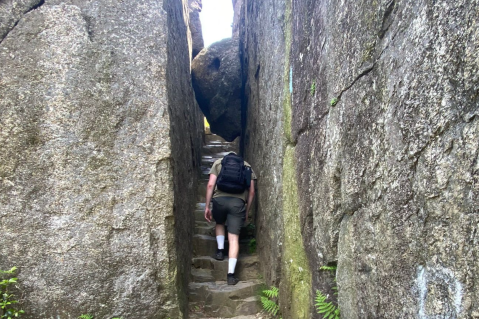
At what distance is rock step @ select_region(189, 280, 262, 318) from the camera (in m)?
4.18

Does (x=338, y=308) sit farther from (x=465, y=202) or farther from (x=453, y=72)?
(x=453, y=72)

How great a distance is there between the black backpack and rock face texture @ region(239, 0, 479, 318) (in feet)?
4.68

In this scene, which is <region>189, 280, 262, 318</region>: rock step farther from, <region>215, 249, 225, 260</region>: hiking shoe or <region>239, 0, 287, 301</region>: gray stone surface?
<region>215, 249, 225, 260</region>: hiking shoe

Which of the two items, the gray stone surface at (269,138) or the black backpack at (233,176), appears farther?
the black backpack at (233,176)

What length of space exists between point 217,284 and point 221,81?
18.2 ft

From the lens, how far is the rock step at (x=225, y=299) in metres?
4.18

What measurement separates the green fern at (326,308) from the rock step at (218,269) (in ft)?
8.11

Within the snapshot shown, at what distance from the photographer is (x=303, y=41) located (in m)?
3.09

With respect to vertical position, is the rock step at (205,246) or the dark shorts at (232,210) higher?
the dark shorts at (232,210)

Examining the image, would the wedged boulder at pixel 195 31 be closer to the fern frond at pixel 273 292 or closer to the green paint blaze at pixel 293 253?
the green paint blaze at pixel 293 253

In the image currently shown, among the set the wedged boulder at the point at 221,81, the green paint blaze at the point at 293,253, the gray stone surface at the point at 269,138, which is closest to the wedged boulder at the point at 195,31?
the wedged boulder at the point at 221,81

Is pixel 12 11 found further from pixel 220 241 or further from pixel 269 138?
pixel 220 241

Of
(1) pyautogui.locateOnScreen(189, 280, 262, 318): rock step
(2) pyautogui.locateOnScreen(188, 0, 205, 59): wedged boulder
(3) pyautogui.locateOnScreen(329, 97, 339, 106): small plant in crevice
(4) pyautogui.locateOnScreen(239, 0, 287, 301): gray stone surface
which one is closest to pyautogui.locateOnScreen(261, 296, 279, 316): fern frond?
(4) pyautogui.locateOnScreen(239, 0, 287, 301): gray stone surface

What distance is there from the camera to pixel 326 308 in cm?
230
